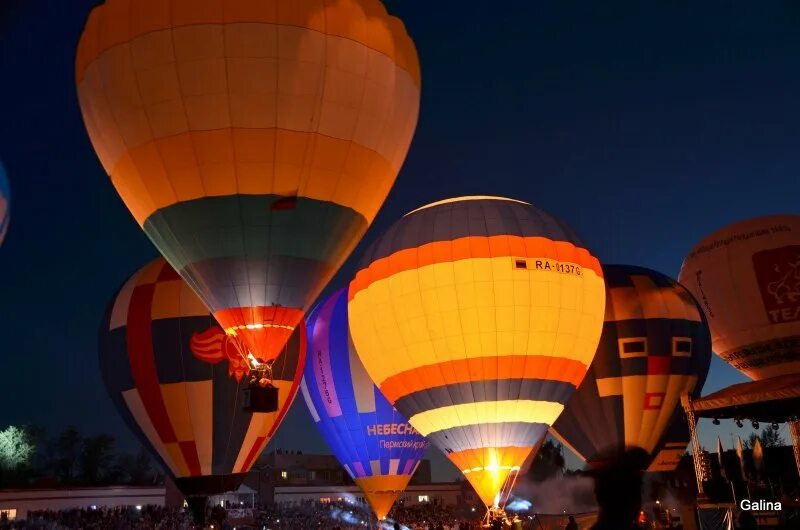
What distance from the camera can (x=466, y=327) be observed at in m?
14.0

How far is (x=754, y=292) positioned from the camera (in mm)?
17391

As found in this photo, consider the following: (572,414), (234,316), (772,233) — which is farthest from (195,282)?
(772,233)

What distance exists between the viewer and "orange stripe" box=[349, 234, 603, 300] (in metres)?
14.2

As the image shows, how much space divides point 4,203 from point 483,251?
8663mm

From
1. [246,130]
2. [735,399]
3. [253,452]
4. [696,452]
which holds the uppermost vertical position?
[246,130]

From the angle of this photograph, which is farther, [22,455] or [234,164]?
[22,455]

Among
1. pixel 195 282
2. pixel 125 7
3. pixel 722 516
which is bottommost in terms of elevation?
pixel 722 516

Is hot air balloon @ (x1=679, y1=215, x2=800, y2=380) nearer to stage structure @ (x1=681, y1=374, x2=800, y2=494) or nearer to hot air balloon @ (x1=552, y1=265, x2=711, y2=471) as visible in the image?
hot air balloon @ (x1=552, y1=265, x2=711, y2=471)

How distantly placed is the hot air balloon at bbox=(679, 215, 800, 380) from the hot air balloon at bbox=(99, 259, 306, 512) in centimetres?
1119

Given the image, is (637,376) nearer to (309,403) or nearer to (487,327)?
(487,327)

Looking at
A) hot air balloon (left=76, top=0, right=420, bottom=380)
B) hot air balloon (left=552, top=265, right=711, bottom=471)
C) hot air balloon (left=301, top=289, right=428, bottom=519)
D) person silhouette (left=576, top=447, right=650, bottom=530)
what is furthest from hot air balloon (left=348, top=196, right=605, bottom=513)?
hot air balloon (left=301, top=289, right=428, bottom=519)

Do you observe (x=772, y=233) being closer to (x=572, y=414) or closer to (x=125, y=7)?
(x=572, y=414)

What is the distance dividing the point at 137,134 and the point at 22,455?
37428 mm

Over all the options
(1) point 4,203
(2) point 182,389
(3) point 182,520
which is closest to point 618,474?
(2) point 182,389
